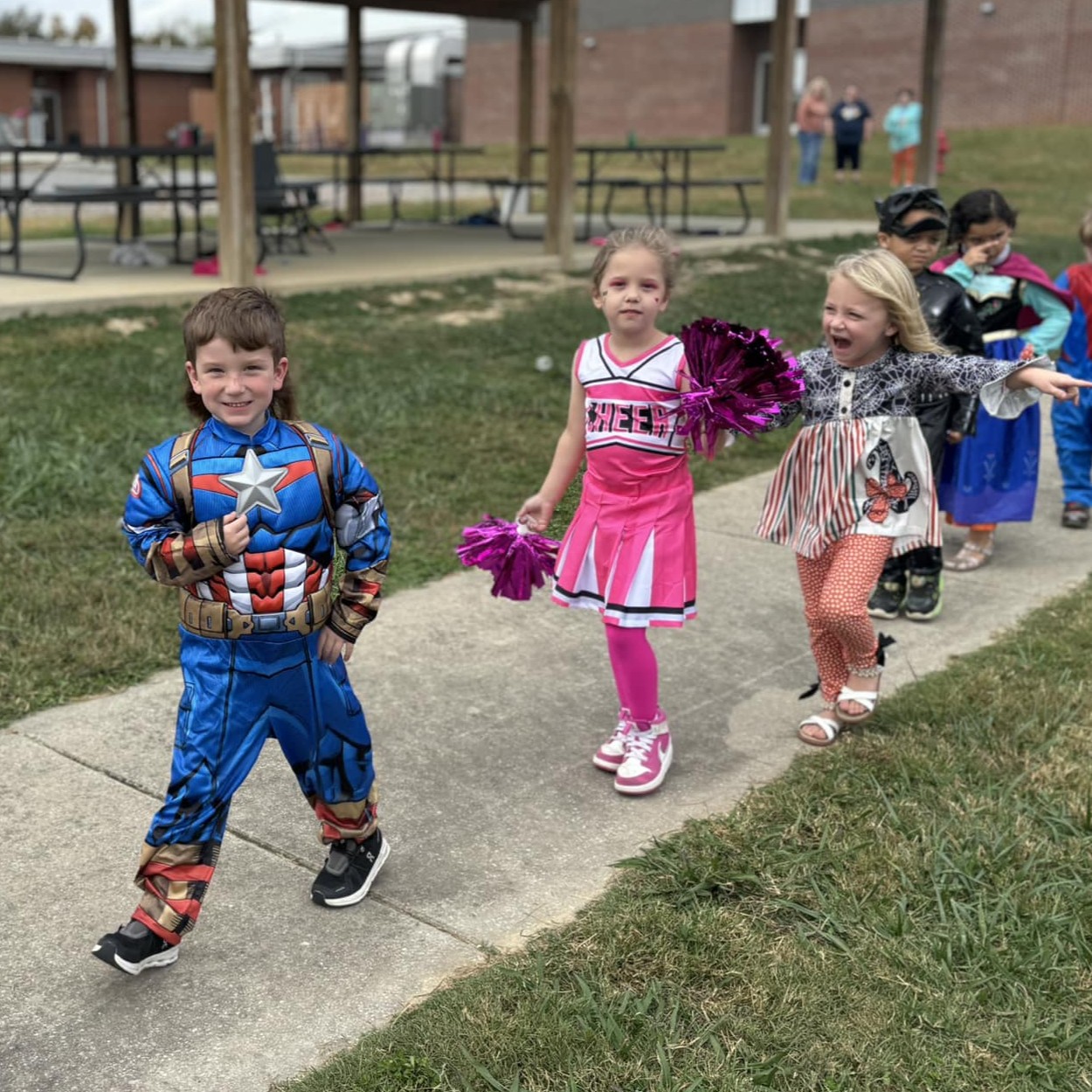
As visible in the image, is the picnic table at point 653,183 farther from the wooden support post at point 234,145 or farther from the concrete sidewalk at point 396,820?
the concrete sidewalk at point 396,820

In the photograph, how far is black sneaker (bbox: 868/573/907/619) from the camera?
501cm

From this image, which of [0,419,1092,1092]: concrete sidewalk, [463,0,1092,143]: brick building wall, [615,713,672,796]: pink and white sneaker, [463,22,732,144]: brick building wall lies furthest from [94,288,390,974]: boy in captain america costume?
[463,22,732,144]: brick building wall

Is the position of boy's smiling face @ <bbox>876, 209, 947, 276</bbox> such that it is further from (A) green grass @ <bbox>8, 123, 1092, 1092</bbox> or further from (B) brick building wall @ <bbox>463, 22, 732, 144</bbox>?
(B) brick building wall @ <bbox>463, 22, 732, 144</bbox>

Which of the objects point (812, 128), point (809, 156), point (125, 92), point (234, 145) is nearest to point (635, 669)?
point (234, 145)

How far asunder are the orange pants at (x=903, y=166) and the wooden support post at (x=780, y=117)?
8342 millimetres

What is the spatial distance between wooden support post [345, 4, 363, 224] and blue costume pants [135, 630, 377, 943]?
14.7 meters

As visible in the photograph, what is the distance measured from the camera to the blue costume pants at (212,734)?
268 centimetres

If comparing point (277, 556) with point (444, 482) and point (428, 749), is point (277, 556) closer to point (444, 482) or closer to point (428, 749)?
point (428, 749)

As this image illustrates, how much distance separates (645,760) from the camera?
11.8 ft

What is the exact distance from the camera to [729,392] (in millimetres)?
3357

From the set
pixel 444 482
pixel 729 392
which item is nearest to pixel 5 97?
pixel 444 482

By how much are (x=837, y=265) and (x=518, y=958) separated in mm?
2016

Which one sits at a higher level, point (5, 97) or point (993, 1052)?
point (5, 97)

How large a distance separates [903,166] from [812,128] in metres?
1.72
